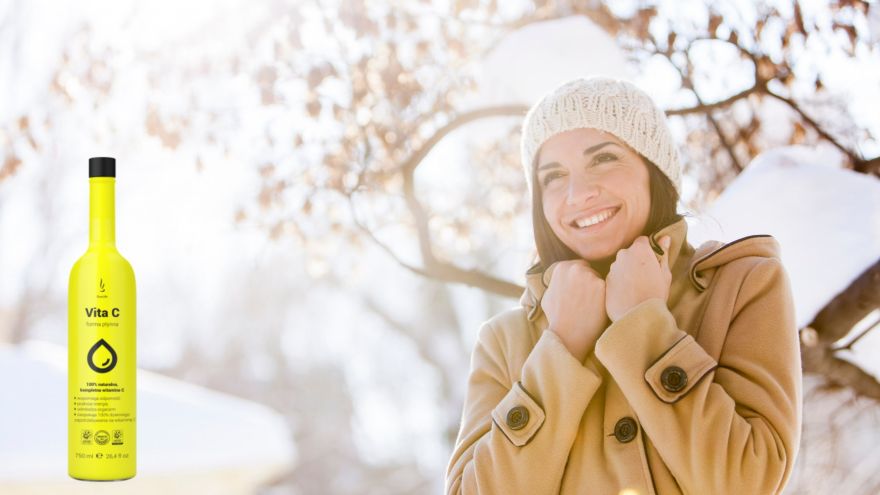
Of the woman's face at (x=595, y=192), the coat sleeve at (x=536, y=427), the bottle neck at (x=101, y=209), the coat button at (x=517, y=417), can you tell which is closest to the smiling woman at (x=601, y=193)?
the woman's face at (x=595, y=192)

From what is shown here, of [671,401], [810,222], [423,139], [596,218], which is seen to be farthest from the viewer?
[423,139]

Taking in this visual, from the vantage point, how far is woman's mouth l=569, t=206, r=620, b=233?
1.53 metres

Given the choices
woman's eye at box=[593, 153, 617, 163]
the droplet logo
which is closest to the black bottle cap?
the droplet logo

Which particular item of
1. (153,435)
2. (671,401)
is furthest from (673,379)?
(153,435)

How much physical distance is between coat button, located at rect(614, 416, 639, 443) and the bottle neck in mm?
935

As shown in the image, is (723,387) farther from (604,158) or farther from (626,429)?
(604,158)

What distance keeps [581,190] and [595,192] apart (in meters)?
0.02

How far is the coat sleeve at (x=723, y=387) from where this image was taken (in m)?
1.29

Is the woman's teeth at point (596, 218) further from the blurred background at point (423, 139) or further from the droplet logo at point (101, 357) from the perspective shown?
the droplet logo at point (101, 357)

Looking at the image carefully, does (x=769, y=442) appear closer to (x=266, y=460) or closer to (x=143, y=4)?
(x=266, y=460)

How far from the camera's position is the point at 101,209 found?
1.67 meters

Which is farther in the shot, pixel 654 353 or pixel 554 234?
pixel 554 234

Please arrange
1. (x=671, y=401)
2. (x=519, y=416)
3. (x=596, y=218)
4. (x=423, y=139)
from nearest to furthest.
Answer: (x=671, y=401), (x=519, y=416), (x=596, y=218), (x=423, y=139)

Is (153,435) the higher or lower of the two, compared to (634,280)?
lower
